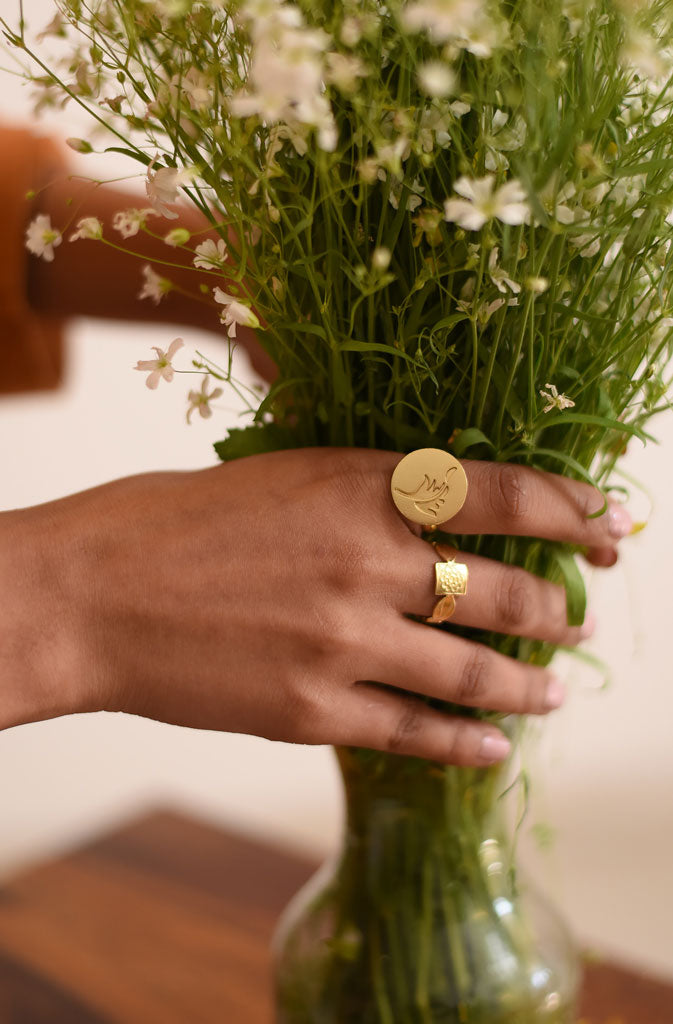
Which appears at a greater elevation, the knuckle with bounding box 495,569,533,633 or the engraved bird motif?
the engraved bird motif

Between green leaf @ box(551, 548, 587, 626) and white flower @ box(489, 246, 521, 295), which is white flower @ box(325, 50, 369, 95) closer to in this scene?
white flower @ box(489, 246, 521, 295)

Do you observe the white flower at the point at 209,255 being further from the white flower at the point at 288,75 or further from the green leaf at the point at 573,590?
the green leaf at the point at 573,590

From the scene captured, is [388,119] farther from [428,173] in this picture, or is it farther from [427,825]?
[427,825]

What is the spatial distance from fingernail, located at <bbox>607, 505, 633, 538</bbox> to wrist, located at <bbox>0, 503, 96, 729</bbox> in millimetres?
294

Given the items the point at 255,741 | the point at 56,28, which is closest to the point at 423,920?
the point at 56,28

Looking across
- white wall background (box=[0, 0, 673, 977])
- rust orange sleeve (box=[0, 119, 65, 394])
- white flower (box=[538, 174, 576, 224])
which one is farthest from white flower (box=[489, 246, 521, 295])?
white wall background (box=[0, 0, 673, 977])

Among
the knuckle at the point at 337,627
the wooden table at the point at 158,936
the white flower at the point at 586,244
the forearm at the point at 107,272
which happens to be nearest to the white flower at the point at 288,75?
the white flower at the point at 586,244

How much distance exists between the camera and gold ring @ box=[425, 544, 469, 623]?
51cm

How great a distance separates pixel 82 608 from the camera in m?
0.54

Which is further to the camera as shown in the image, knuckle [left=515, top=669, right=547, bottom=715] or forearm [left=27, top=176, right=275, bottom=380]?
forearm [left=27, top=176, right=275, bottom=380]

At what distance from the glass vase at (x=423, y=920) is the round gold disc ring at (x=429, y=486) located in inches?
5.9

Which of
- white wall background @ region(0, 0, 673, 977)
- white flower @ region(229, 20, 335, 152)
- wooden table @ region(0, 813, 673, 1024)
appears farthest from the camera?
white wall background @ region(0, 0, 673, 977)

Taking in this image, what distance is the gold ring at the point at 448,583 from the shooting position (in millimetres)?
513

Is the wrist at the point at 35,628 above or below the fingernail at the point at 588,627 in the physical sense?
below
